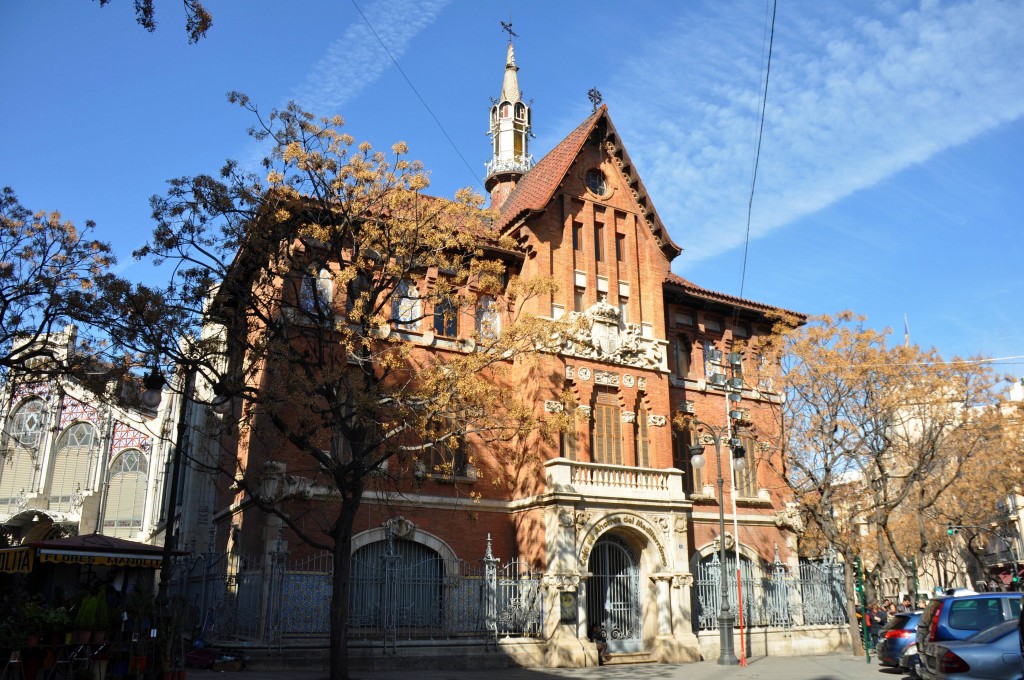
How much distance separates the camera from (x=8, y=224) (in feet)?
60.3

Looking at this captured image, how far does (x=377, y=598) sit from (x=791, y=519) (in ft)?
51.2

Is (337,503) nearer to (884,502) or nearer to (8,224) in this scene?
(8,224)

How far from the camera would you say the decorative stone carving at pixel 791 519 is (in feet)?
94.0

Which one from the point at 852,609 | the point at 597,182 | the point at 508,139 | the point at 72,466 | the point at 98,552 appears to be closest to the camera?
the point at 98,552

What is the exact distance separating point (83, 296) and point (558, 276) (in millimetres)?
13764

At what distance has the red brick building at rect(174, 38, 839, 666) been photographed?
21656 millimetres

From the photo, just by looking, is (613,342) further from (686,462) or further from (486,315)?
(686,462)

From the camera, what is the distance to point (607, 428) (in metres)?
25.4

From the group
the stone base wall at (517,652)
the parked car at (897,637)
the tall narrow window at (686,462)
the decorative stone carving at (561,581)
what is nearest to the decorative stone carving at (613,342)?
the tall narrow window at (686,462)

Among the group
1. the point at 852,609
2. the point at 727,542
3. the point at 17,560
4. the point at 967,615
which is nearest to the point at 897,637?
the point at 852,609

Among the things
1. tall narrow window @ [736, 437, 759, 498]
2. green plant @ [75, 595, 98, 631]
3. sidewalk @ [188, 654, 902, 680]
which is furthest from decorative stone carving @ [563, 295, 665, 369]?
green plant @ [75, 595, 98, 631]

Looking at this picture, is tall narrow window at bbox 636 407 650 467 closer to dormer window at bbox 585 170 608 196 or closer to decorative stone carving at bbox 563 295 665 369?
decorative stone carving at bbox 563 295 665 369

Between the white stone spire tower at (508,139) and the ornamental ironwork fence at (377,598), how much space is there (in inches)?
782

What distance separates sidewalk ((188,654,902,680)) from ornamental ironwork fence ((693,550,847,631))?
2.21 meters
